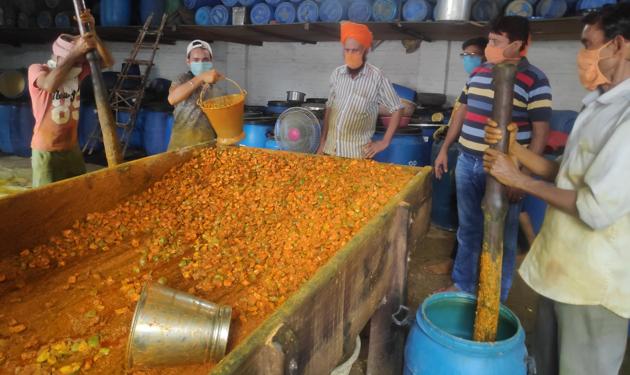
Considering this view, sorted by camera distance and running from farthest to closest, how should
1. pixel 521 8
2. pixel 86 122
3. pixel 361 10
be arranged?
1. pixel 86 122
2. pixel 361 10
3. pixel 521 8

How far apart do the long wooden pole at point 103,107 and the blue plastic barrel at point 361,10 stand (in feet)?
13.1

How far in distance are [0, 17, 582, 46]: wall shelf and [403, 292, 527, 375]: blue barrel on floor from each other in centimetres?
420

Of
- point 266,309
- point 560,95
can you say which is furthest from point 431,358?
point 560,95

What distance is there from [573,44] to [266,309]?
20.4 ft

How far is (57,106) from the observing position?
124 inches

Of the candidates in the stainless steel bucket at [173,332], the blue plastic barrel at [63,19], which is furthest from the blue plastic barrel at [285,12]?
the stainless steel bucket at [173,332]

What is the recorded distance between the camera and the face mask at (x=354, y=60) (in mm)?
3604

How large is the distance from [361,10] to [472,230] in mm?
3883

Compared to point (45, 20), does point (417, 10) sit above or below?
below

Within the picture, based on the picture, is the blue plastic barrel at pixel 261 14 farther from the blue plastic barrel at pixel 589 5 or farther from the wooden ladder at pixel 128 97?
the blue plastic barrel at pixel 589 5

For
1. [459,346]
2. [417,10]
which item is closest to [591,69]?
[459,346]

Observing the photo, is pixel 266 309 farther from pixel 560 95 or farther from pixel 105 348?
pixel 560 95

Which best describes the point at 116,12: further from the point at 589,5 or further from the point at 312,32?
the point at 589,5

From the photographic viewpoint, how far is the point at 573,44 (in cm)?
590
